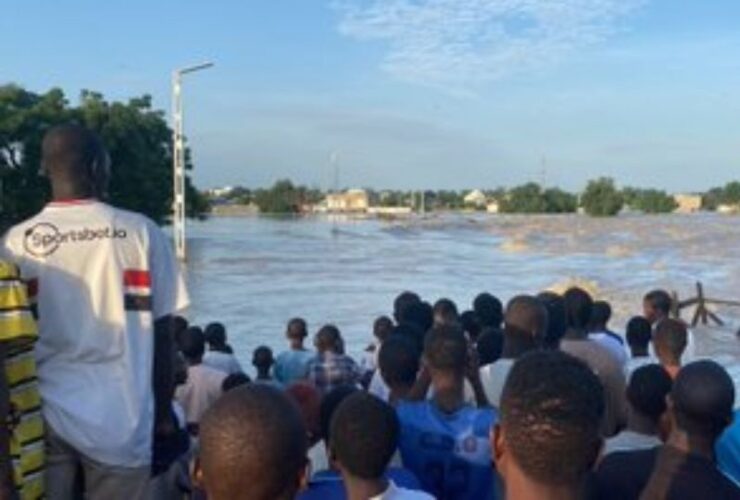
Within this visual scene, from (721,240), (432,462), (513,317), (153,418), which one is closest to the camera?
(153,418)

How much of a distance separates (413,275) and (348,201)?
115146mm

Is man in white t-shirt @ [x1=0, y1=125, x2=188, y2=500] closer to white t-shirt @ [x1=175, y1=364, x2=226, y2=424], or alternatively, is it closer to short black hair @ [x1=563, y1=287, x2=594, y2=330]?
white t-shirt @ [x1=175, y1=364, x2=226, y2=424]

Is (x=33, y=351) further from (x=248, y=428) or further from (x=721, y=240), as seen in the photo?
(x=721, y=240)

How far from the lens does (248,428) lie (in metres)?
2.16

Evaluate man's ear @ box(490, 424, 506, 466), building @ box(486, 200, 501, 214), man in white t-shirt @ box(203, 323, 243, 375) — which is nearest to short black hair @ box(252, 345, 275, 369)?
man in white t-shirt @ box(203, 323, 243, 375)

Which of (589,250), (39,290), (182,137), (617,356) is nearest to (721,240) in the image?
(589,250)

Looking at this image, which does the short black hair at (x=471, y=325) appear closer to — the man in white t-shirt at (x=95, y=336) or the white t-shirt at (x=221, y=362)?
the white t-shirt at (x=221, y=362)

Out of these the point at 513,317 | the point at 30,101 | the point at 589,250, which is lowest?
the point at 589,250

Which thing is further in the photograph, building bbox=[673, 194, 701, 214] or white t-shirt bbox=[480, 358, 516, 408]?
building bbox=[673, 194, 701, 214]

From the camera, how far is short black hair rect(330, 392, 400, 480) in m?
3.17

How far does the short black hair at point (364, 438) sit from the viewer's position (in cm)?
317

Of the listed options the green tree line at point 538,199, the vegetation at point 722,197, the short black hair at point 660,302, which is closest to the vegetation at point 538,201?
the green tree line at point 538,199

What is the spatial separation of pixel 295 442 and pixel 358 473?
1.02m

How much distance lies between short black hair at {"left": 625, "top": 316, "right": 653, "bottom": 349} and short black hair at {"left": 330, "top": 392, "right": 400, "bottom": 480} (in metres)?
3.64
